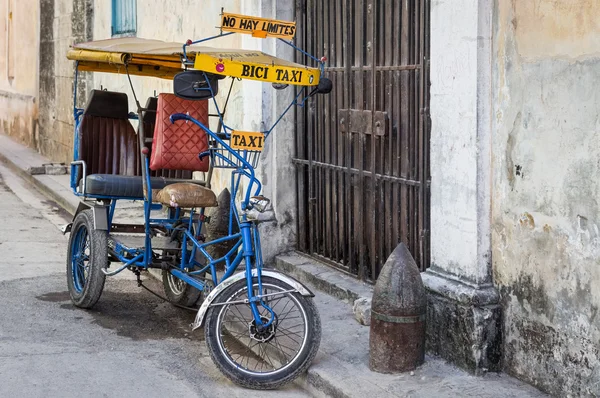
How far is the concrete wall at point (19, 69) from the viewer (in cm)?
2012

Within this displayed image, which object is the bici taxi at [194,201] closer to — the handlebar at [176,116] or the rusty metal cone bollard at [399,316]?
the handlebar at [176,116]

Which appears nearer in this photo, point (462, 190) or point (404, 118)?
point (462, 190)

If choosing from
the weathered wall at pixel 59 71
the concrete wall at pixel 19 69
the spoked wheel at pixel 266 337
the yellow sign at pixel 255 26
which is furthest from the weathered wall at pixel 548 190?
the concrete wall at pixel 19 69

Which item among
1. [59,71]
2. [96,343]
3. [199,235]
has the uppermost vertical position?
[59,71]

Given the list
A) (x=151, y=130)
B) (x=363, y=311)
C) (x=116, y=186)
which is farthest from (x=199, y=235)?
(x=151, y=130)

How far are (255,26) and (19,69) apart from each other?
17.2 metres

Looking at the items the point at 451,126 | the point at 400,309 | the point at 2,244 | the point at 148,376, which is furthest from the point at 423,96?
the point at 2,244

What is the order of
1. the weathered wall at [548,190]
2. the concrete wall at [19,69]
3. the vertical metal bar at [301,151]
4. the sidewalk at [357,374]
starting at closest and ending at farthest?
1. the weathered wall at [548,190]
2. the sidewalk at [357,374]
3. the vertical metal bar at [301,151]
4. the concrete wall at [19,69]

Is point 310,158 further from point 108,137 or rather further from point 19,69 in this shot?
point 19,69

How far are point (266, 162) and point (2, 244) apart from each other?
10.2 ft

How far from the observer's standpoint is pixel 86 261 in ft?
24.1

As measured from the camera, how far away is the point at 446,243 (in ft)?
18.1

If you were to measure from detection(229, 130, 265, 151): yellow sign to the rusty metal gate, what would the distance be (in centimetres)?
109

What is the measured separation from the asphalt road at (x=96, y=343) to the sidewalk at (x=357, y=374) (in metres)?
0.25
